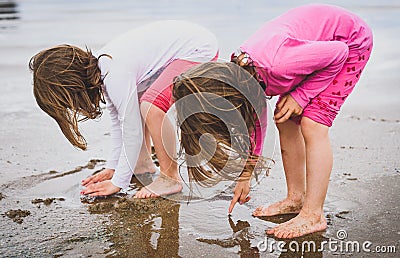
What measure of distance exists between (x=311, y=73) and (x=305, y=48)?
143 mm

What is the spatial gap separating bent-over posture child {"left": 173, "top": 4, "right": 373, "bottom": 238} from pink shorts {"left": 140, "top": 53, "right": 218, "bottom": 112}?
0.61 m

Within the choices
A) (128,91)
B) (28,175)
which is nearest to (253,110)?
(128,91)

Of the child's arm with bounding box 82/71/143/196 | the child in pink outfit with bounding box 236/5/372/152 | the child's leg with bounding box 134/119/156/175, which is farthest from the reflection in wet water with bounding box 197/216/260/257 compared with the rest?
the child's leg with bounding box 134/119/156/175

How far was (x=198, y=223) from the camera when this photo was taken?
296 centimetres

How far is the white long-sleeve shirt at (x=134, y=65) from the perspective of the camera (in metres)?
3.26

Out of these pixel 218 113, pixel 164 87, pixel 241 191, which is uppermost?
pixel 218 113

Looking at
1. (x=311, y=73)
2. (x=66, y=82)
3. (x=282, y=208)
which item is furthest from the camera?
(x=66, y=82)

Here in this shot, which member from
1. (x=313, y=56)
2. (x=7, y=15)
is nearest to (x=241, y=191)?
(x=313, y=56)

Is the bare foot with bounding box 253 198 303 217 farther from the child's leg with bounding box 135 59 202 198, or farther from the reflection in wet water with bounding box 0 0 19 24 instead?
the reflection in wet water with bounding box 0 0 19 24

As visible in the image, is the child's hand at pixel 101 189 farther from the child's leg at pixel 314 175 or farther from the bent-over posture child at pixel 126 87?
the child's leg at pixel 314 175

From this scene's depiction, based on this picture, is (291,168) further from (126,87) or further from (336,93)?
(126,87)

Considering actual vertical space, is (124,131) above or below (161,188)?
above

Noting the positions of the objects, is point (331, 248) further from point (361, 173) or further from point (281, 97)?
point (361, 173)

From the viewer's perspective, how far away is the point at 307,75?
9.22 ft
